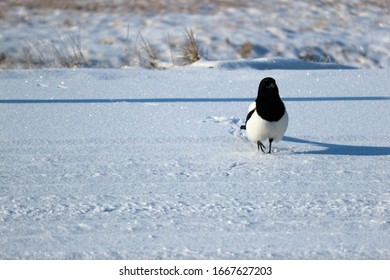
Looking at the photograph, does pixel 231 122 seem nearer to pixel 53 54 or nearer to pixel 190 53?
pixel 190 53

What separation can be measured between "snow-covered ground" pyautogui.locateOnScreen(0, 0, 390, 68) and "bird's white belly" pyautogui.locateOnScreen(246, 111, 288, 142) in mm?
4683

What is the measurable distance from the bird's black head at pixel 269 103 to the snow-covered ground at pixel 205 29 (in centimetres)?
475

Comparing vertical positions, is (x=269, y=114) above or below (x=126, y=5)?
above

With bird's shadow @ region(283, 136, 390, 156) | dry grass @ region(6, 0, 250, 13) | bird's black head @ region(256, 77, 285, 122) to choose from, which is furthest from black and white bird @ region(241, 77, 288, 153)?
dry grass @ region(6, 0, 250, 13)

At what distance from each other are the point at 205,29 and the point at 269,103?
22.1 ft

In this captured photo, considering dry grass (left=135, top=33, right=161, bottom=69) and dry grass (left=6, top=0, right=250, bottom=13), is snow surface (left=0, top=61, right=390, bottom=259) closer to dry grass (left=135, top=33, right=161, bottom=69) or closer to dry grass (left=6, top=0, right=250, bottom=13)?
dry grass (left=135, top=33, right=161, bottom=69)

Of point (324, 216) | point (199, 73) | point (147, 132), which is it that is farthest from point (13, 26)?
point (324, 216)

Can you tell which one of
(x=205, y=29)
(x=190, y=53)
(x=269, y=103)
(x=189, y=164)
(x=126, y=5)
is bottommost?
(x=126, y=5)

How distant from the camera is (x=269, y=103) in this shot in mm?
4969

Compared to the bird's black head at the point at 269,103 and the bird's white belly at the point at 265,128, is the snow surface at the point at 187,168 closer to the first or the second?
the bird's white belly at the point at 265,128

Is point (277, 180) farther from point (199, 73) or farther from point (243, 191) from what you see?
point (199, 73)

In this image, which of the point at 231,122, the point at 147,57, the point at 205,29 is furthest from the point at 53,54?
the point at 231,122

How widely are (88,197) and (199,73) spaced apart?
11.3ft

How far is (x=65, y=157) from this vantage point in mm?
5074
